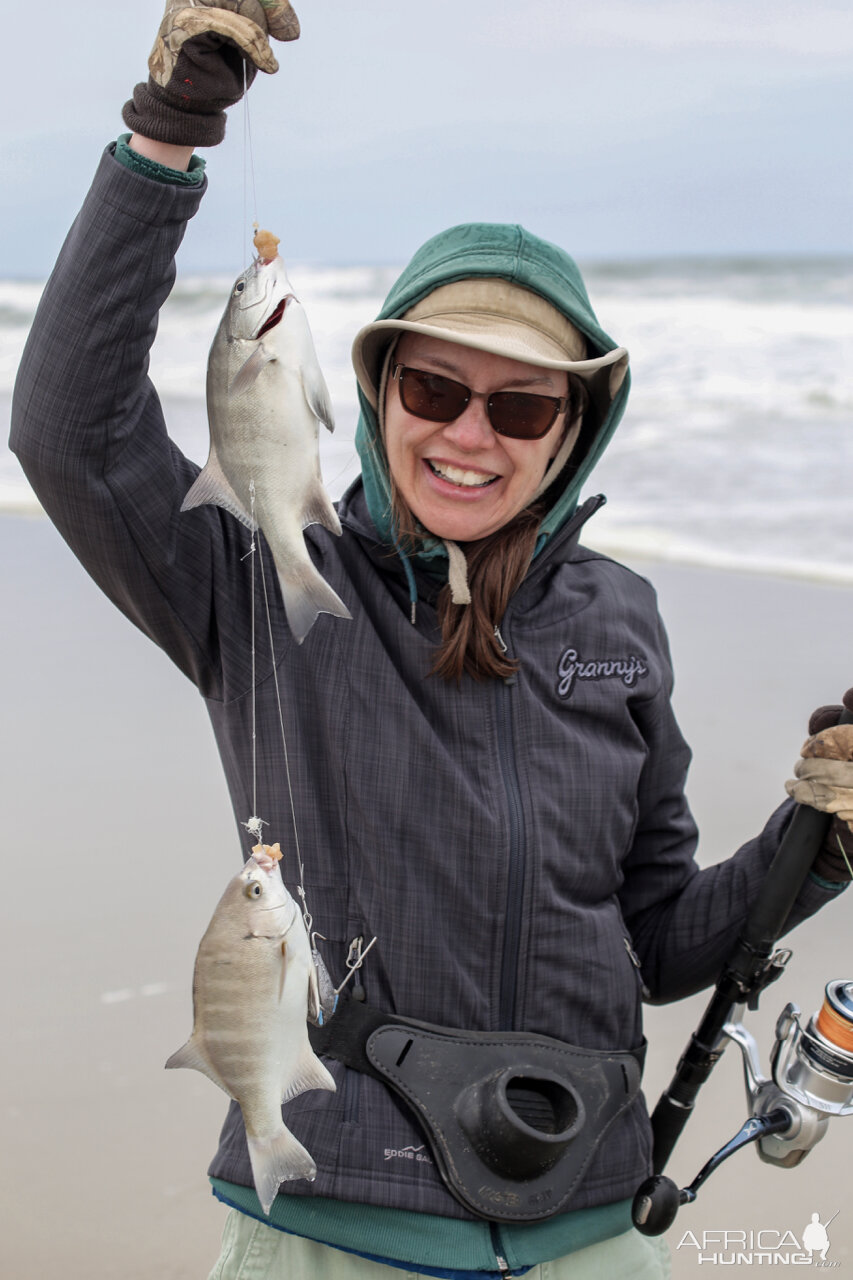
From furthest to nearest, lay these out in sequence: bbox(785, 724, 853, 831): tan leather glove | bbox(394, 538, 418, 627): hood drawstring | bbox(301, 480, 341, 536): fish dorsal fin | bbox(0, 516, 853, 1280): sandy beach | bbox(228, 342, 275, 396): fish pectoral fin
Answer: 1. bbox(0, 516, 853, 1280): sandy beach
2. bbox(785, 724, 853, 831): tan leather glove
3. bbox(394, 538, 418, 627): hood drawstring
4. bbox(301, 480, 341, 536): fish dorsal fin
5. bbox(228, 342, 275, 396): fish pectoral fin

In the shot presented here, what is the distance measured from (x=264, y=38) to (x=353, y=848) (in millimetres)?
1191

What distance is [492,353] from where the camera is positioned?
2012 millimetres

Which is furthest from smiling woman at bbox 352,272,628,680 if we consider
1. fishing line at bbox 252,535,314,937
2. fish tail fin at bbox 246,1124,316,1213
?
fish tail fin at bbox 246,1124,316,1213

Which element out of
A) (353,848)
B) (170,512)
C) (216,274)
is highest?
(216,274)

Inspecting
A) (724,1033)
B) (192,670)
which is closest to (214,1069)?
(192,670)

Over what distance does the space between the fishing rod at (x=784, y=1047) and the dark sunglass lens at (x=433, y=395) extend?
3.21 ft

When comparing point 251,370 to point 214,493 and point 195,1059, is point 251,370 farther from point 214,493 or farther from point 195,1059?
point 195,1059

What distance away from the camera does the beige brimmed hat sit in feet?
6.50

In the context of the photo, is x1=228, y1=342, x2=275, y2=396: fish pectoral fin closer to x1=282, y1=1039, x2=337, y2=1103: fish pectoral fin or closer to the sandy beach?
x1=282, y1=1039, x2=337, y2=1103: fish pectoral fin

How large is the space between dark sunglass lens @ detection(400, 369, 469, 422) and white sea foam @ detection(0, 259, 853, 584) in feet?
1.63

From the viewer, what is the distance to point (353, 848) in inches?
78.3

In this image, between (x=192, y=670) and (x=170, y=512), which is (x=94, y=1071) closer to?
(x=192, y=670)

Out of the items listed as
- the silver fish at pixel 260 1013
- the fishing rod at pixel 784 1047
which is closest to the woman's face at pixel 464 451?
the silver fish at pixel 260 1013

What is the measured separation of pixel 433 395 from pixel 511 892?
827 mm
